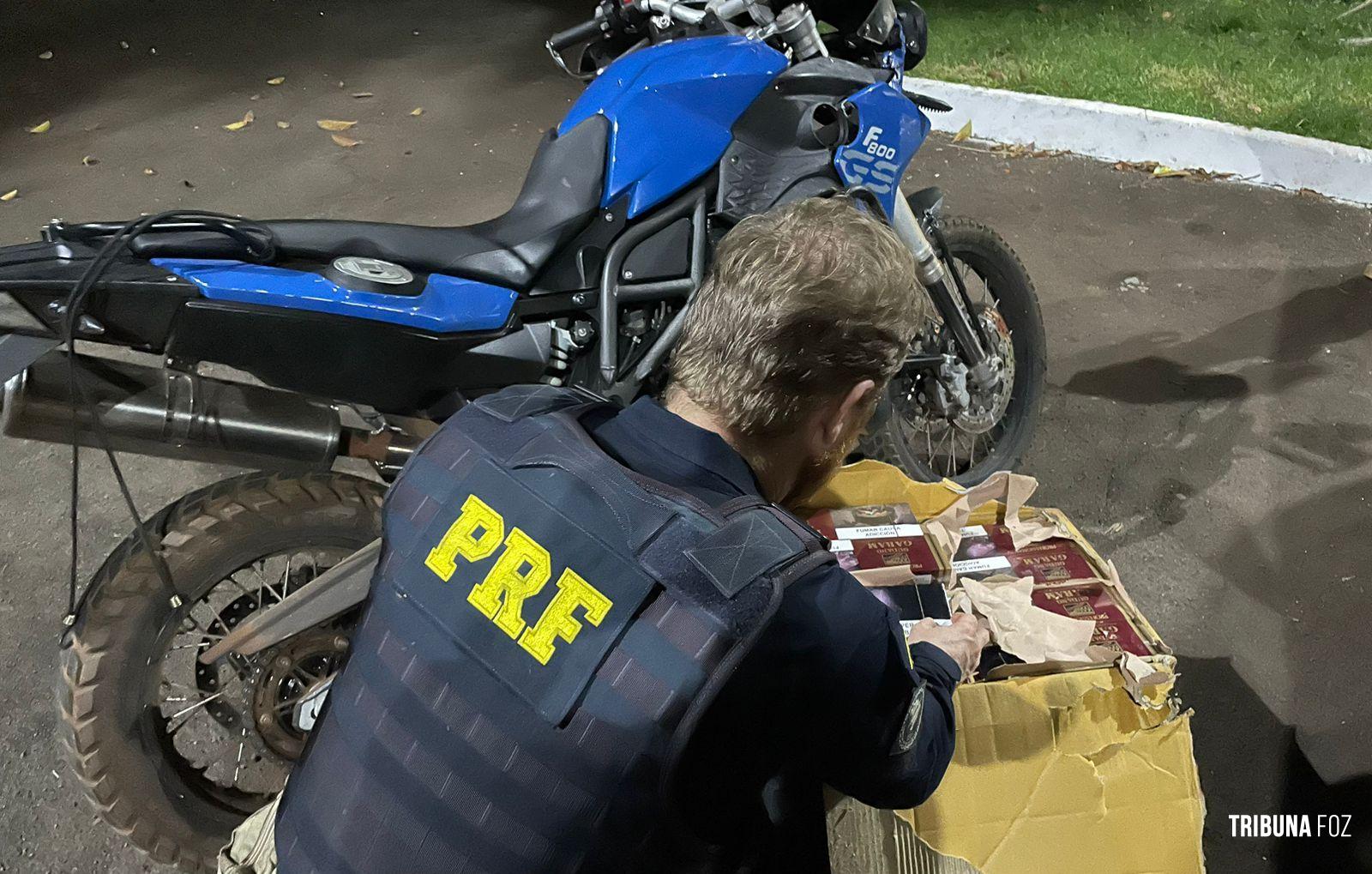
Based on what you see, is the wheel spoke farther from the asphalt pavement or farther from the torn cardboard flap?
the torn cardboard flap

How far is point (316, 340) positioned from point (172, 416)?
9.4 inches

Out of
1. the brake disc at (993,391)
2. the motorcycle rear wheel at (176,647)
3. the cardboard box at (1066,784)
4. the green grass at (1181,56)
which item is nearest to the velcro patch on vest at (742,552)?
the cardboard box at (1066,784)

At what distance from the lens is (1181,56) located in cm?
526

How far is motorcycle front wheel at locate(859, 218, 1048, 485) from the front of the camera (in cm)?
248

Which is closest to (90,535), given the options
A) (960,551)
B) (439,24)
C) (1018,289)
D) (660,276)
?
(660,276)

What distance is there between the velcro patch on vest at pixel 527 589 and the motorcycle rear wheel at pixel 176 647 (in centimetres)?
71

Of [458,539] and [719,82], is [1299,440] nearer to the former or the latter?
[719,82]

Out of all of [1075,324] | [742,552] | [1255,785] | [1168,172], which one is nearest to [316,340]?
[742,552]

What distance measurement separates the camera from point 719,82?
191 centimetres

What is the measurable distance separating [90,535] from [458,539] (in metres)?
1.93

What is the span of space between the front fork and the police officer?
1.09m

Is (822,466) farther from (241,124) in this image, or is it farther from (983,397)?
(241,124)

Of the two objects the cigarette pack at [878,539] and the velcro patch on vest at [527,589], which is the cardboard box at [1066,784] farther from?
the velcro patch on vest at [527,589]

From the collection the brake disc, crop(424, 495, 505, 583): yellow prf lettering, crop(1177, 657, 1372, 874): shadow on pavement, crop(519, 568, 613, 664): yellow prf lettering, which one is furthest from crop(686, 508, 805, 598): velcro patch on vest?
the brake disc
